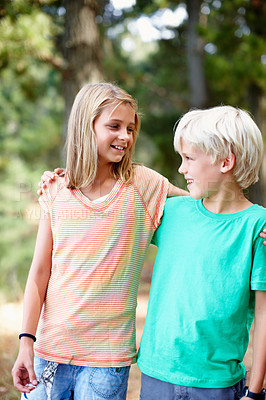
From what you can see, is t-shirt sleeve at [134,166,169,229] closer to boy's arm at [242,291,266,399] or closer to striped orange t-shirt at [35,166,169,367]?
striped orange t-shirt at [35,166,169,367]

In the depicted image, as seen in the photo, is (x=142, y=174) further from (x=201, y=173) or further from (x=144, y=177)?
(x=201, y=173)

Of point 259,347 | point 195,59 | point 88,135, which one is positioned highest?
point 195,59

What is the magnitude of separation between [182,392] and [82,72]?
159 inches

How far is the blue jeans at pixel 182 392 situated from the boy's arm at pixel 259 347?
8 centimetres

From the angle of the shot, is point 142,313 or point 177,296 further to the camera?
point 142,313

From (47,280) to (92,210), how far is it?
32cm

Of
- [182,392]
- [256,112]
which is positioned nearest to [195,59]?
[256,112]

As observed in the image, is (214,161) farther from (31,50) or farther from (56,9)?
(56,9)

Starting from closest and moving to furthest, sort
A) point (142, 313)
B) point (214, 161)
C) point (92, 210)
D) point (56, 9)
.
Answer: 1. point (214, 161)
2. point (92, 210)
3. point (142, 313)
4. point (56, 9)

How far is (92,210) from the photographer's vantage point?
151 cm

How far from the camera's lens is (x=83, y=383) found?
144 centimetres

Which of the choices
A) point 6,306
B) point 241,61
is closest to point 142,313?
point 6,306

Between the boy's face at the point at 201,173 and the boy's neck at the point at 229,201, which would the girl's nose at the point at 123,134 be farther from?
the boy's neck at the point at 229,201

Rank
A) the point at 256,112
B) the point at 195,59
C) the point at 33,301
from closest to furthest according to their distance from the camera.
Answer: the point at 33,301 < the point at 256,112 < the point at 195,59
